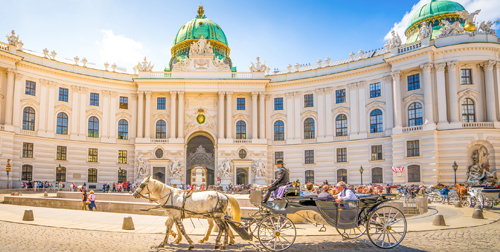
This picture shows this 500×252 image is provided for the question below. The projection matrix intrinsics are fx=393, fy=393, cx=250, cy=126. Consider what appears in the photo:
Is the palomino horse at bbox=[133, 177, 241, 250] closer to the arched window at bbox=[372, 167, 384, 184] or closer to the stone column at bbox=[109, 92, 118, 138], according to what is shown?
the arched window at bbox=[372, 167, 384, 184]

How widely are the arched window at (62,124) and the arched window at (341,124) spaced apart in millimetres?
33414

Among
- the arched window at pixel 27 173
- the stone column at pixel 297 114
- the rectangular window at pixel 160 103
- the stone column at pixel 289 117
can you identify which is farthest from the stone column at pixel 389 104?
the arched window at pixel 27 173

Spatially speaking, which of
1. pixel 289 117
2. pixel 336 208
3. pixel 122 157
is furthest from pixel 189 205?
pixel 122 157

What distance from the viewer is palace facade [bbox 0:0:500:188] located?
1586 inches

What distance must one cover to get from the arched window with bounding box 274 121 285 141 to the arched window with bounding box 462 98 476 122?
21.1 metres

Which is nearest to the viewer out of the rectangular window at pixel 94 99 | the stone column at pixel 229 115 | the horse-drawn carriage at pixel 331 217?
the horse-drawn carriage at pixel 331 217

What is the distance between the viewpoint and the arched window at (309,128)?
50.3m

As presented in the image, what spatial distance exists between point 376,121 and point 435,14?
15495mm

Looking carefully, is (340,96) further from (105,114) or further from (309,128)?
(105,114)

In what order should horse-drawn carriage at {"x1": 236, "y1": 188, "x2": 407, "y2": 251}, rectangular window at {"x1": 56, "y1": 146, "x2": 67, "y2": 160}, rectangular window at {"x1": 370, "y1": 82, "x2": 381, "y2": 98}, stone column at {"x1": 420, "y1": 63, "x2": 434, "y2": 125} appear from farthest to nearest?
rectangular window at {"x1": 56, "y1": 146, "x2": 67, "y2": 160} → rectangular window at {"x1": 370, "y1": 82, "x2": 381, "y2": 98} → stone column at {"x1": 420, "y1": 63, "x2": 434, "y2": 125} → horse-drawn carriage at {"x1": 236, "y1": 188, "x2": 407, "y2": 251}

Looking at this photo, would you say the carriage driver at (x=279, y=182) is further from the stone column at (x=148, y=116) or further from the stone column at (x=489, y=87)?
the stone column at (x=148, y=116)

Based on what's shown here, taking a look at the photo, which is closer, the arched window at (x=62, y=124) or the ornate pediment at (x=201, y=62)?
the arched window at (x=62, y=124)

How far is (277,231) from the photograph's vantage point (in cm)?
1122

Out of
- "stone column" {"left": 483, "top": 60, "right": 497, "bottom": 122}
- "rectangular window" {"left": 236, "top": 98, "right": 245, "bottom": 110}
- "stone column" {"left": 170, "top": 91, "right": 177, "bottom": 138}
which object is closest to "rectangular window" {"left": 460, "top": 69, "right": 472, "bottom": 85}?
"stone column" {"left": 483, "top": 60, "right": 497, "bottom": 122}
